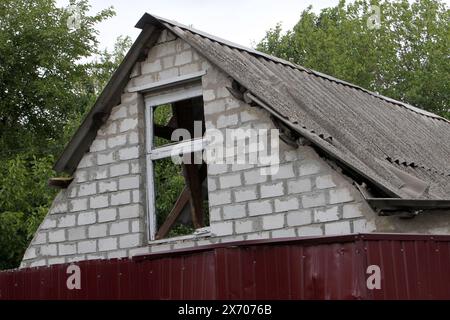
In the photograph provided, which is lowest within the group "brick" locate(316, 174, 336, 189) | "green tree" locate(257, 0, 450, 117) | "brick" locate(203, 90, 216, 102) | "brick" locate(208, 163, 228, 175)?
"brick" locate(316, 174, 336, 189)

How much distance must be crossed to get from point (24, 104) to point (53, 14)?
2917 millimetres

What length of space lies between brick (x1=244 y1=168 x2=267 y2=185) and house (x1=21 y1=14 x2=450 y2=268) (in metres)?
0.01

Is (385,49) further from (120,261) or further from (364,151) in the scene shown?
(120,261)

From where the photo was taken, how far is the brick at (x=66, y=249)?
10516 mm

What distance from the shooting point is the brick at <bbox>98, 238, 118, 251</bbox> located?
10.1 m

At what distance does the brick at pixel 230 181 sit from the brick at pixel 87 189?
1.98 m

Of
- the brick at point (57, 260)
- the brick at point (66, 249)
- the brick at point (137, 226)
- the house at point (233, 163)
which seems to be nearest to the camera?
the house at point (233, 163)

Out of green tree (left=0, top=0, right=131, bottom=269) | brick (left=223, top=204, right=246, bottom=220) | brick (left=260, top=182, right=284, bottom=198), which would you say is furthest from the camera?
green tree (left=0, top=0, right=131, bottom=269)

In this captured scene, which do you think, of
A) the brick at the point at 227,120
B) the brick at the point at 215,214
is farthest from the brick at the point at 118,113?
the brick at the point at 215,214

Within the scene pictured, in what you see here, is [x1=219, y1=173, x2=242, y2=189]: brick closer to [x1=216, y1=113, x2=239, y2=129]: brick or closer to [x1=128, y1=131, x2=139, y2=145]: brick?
[x1=216, y1=113, x2=239, y2=129]: brick

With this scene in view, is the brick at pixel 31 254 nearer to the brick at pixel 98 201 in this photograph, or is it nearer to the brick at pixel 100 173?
the brick at pixel 98 201

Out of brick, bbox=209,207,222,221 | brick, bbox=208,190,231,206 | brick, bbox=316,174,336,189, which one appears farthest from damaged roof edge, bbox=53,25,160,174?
brick, bbox=316,174,336,189
